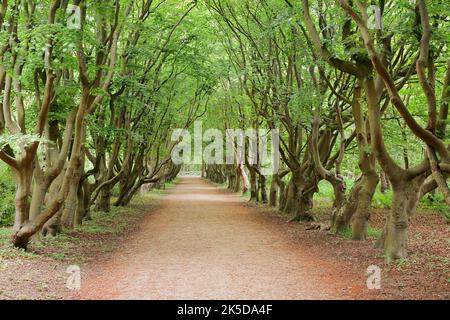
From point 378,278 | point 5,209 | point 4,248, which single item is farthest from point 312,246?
point 5,209

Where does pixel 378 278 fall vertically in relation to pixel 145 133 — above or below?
below

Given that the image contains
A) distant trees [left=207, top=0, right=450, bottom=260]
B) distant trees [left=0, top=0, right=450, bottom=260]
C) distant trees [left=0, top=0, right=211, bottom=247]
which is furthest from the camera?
distant trees [left=0, top=0, right=211, bottom=247]

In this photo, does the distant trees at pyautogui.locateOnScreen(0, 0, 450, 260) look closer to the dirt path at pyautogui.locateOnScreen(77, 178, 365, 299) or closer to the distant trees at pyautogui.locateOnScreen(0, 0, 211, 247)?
the distant trees at pyautogui.locateOnScreen(0, 0, 211, 247)

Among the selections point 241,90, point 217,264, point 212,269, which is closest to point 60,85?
point 217,264

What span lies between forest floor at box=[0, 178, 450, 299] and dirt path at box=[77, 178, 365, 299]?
0.02 metres

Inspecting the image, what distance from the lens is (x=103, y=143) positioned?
53.0 feet

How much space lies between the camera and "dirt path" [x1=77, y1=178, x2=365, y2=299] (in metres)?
7.55

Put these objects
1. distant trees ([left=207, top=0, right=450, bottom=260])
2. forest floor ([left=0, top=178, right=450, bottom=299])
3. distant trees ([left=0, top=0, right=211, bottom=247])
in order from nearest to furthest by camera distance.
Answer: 1. forest floor ([left=0, top=178, right=450, bottom=299])
2. distant trees ([left=207, top=0, right=450, bottom=260])
3. distant trees ([left=0, top=0, right=211, bottom=247])

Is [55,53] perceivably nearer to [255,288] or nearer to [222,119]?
[255,288]

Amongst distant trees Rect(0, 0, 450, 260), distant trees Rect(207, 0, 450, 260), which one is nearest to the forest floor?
distant trees Rect(0, 0, 450, 260)

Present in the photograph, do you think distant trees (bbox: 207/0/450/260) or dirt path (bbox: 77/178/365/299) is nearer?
dirt path (bbox: 77/178/365/299)

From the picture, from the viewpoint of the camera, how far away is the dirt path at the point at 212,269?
297 inches

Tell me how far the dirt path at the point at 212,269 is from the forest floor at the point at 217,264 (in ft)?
0.06

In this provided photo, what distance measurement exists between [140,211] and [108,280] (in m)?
13.8
